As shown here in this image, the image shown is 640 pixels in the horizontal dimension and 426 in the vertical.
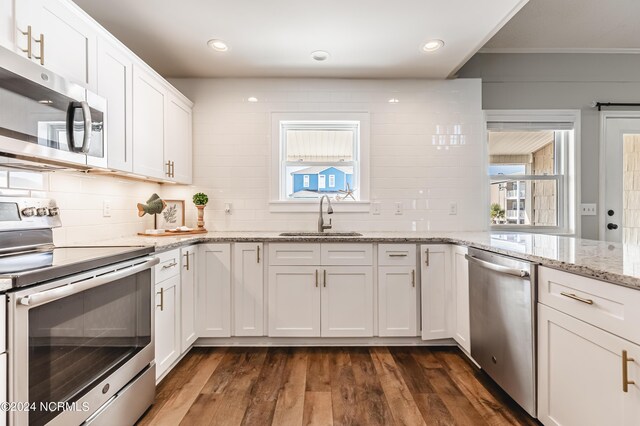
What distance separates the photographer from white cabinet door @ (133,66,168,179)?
218 centimetres

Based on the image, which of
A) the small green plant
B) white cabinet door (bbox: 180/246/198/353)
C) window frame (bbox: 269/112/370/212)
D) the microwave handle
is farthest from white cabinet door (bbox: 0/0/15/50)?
window frame (bbox: 269/112/370/212)

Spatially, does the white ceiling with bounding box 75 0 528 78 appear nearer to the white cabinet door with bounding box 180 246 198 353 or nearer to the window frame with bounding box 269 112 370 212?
the window frame with bounding box 269 112 370 212

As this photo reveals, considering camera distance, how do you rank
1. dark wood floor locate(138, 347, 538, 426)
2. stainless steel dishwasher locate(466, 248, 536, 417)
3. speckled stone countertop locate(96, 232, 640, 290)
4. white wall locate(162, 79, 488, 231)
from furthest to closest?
white wall locate(162, 79, 488, 231)
dark wood floor locate(138, 347, 538, 426)
stainless steel dishwasher locate(466, 248, 536, 417)
speckled stone countertop locate(96, 232, 640, 290)

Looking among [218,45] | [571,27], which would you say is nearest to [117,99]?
[218,45]

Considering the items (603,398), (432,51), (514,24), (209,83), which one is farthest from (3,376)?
(514,24)

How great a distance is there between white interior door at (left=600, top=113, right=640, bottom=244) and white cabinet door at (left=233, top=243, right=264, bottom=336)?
11.5 ft

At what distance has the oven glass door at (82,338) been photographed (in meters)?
1.11

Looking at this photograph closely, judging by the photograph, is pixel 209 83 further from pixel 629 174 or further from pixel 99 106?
pixel 629 174

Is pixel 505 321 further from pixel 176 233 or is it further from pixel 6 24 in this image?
pixel 6 24

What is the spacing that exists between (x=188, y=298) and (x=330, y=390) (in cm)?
123

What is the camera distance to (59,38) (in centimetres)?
153

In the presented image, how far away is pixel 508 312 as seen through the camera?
174cm

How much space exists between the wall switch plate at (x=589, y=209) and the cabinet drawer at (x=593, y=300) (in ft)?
8.09

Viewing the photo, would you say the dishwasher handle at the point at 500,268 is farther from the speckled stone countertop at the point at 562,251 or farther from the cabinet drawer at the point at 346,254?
the cabinet drawer at the point at 346,254
